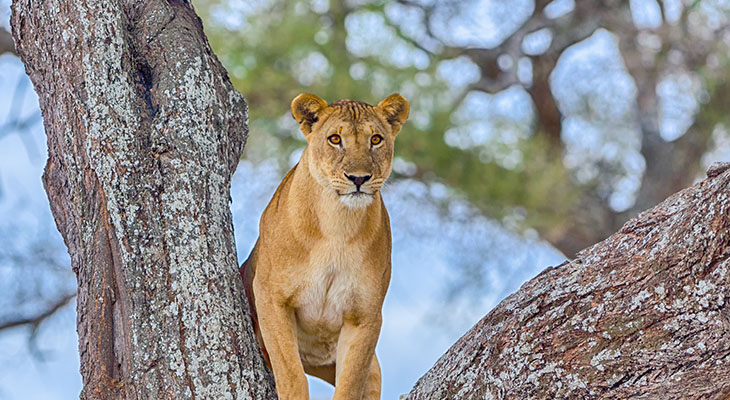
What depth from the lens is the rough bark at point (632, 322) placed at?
1969 mm

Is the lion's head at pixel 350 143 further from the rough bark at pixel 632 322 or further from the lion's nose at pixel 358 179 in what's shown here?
the rough bark at pixel 632 322

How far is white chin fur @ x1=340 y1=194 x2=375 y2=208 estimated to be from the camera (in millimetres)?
2686

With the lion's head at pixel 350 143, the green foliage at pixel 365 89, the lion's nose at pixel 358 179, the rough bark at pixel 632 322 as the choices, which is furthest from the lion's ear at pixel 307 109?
the green foliage at pixel 365 89

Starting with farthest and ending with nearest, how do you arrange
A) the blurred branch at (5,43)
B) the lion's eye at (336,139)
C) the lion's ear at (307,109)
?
the blurred branch at (5,43) < the lion's ear at (307,109) < the lion's eye at (336,139)

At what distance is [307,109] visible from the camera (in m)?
2.88

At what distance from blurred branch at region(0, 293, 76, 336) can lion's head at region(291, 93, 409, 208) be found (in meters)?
3.84

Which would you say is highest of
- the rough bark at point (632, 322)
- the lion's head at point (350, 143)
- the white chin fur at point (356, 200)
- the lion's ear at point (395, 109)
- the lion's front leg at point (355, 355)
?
the lion's ear at point (395, 109)

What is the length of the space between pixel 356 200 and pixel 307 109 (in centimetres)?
38

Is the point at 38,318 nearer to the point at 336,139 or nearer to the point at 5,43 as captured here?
the point at 5,43

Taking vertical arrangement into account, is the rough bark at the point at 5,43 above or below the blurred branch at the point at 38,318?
above

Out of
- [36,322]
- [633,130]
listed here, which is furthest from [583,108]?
[36,322]

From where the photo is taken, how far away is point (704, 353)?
1.98 meters

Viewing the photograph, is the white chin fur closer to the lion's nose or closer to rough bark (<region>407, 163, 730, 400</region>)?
the lion's nose

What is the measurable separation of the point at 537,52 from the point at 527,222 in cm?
167
